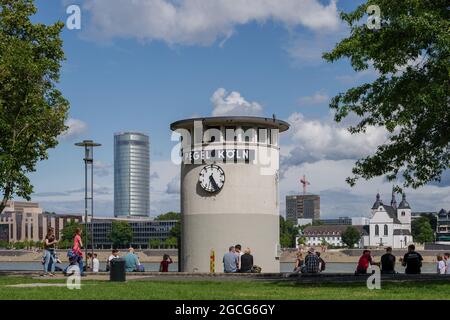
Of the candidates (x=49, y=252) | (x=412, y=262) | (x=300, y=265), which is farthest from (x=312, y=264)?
(x=49, y=252)

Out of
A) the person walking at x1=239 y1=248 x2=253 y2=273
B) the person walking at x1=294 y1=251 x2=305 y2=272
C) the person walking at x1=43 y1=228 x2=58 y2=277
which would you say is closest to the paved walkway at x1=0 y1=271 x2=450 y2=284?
the person walking at x1=43 y1=228 x2=58 y2=277

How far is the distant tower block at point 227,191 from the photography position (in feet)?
120

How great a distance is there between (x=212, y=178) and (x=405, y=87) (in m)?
16.5

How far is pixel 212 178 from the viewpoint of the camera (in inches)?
1448

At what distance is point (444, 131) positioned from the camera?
75.7 feet

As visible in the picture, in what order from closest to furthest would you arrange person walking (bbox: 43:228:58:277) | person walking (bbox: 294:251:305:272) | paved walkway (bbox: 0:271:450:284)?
paved walkway (bbox: 0:271:450:284)
person walking (bbox: 294:251:305:272)
person walking (bbox: 43:228:58:277)

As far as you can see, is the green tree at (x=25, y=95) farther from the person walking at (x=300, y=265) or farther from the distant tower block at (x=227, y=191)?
the person walking at (x=300, y=265)

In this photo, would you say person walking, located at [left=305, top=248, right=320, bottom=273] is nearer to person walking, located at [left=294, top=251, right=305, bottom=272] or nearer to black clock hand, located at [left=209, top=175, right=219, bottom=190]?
person walking, located at [left=294, top=251, right=305, bottom=272]

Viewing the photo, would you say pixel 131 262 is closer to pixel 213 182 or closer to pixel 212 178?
pixel 213 182

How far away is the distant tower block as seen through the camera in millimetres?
A: 36594

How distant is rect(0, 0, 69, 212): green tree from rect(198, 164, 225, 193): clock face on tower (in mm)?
6883
